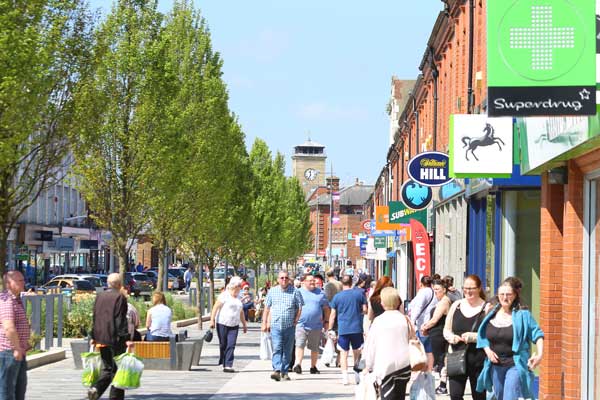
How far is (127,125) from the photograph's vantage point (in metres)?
29.5

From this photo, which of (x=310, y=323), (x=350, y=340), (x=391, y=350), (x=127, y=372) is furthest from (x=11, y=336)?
(x=310, y=323)

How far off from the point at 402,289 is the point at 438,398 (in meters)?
34.9

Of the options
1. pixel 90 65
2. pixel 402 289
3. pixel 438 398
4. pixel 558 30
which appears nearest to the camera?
pixel 558 30

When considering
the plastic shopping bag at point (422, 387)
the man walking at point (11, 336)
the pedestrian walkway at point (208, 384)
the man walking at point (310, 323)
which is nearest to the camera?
the man walking at point (11, 336)

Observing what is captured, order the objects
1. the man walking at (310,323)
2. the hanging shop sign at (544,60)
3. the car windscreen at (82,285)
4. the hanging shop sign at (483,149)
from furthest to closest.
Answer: the car windscreen at (82,285)
the man walking at (310,323)
the hanging shop sign at (483,149)
the hanging shop sign at (544,60)

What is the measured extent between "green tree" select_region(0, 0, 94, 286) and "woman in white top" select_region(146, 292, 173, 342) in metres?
2.62

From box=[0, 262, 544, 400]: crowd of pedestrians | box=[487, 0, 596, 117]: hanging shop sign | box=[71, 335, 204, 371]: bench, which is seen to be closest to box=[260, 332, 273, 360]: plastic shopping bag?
box=[71, 335, 204, 371]: bench

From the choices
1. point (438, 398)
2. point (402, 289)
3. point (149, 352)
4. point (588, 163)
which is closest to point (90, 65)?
point (149, 352)

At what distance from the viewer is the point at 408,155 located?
5325 cm

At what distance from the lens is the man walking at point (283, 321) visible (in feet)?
63.4

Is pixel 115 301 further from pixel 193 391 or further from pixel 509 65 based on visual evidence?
pixel 509 65

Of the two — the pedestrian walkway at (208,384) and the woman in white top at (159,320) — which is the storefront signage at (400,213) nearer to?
the pedestrian walkway at (208,384)

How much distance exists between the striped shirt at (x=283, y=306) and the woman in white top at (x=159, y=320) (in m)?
1.76

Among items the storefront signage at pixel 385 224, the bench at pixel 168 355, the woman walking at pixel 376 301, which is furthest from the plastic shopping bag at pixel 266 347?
the storefront signage at pixel 385 224
